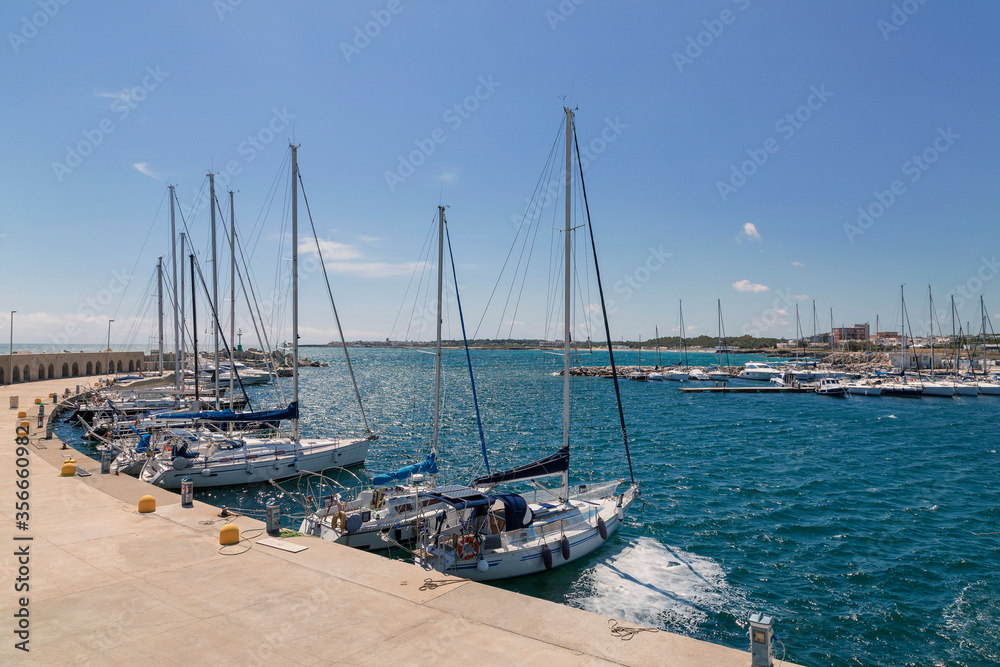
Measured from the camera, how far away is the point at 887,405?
214 feet

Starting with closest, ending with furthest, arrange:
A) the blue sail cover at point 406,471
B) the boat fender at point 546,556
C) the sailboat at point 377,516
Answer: the boat fender at point 546,556 → the sailboat at point 377,516 → the blue sail cover at point 406,471

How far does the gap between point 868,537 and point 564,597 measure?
13690mm

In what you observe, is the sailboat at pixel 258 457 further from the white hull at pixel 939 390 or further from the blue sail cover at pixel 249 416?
the white hull at pixel 939 390

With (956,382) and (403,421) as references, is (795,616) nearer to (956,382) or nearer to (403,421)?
(403,421)

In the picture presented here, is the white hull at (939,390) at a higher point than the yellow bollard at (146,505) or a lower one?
lower

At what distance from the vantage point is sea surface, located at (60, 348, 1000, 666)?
14.8 metres

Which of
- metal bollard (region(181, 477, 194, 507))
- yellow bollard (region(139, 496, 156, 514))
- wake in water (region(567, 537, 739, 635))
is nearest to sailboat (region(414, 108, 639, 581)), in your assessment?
wake in water (region(567, 537, 739, 635))

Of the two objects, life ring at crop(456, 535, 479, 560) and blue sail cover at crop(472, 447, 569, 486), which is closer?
Answer: life ring at crop(456, 535, 479, 560)

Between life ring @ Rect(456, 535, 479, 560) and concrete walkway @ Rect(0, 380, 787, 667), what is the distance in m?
2.91

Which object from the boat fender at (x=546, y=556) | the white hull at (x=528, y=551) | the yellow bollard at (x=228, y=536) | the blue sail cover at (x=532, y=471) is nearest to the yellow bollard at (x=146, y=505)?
the yellow bollard at (x=228, y=536)

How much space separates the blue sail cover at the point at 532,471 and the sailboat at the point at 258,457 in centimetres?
1269

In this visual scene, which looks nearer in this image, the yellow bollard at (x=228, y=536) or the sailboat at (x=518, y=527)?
the yellow bollard at (x=228, y=536)

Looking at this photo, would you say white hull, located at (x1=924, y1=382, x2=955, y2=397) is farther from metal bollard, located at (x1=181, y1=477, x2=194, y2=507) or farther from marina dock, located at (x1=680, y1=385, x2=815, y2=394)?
metal bollard, located at (x1=181, y1=477, x2=194, y2=507)

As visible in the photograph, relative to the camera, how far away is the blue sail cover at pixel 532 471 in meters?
19.0
